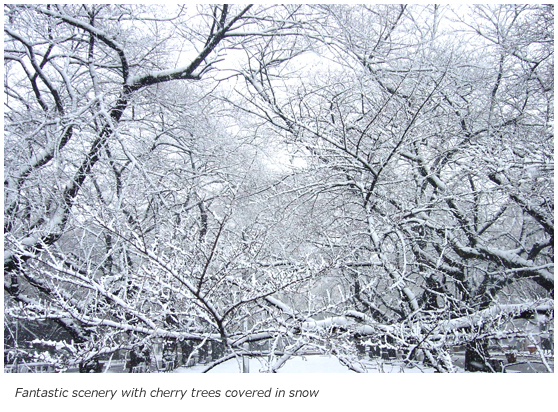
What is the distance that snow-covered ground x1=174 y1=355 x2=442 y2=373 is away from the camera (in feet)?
8.80

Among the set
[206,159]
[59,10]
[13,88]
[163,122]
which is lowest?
[206,159]

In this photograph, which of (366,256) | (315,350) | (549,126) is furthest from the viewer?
(366,256)

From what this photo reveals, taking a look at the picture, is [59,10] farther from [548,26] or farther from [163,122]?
[548,26]

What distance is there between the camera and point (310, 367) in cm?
279

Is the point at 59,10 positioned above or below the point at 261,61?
above

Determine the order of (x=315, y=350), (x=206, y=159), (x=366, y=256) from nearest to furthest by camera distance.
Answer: (x=315, y=350) → (x=366, y=256) → (x=206, y=159)

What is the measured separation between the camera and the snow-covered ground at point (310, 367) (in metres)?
2.68

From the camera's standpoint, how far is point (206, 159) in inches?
183

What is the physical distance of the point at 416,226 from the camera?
421 centimetres
